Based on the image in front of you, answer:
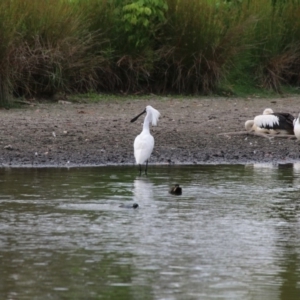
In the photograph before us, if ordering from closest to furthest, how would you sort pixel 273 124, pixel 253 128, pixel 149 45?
1. pixel 253 128
2. pixel 273 124
3. pixel 149 45

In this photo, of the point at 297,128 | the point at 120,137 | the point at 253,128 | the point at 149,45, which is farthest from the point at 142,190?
the point at 149,45

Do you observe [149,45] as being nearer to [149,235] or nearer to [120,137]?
[120,137]

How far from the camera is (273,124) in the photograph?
49.8ft

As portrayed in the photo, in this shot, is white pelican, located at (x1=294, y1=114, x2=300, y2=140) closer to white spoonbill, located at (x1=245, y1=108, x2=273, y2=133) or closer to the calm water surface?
white spoonbill, located at (x1=245, y1=108, x2=273, y2=133)

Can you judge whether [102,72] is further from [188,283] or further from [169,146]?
[188,283]

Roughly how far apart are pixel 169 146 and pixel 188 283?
7.15 metres

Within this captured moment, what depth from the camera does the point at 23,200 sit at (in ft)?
32.7

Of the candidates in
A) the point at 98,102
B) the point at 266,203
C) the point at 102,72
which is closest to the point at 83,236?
the point at 266,203

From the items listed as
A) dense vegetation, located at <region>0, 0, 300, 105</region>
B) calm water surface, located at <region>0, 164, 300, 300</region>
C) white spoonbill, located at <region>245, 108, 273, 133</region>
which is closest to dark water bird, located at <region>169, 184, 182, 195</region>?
calm water surface, located at <region>0, 164, 300, 300</region>

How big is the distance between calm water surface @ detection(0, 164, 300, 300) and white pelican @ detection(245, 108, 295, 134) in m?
2.80

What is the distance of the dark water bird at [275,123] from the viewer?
15.1 metres

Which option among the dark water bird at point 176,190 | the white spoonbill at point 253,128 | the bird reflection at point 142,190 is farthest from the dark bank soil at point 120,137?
the dark water bird at point 176,190

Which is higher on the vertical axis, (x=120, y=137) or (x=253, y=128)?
(x=253, y=128)

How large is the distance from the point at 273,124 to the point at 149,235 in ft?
23.0
